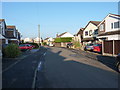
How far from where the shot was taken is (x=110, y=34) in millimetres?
27125

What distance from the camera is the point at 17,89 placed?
19.8 feet

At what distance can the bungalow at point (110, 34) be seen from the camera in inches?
784

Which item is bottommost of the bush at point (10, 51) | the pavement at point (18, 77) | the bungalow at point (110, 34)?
the pavement at point (18, 77)

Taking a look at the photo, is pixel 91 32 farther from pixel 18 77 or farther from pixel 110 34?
pixel 18 77

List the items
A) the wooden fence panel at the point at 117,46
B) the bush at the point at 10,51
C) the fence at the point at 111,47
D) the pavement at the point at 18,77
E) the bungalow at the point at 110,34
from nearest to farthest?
the pavement at the point at 18,77 → the bush at the point at 10,51 → the wooden fence panel at the point at 117,46 → the fence at the point at 111,47 → the bungalow at the point at 110,34

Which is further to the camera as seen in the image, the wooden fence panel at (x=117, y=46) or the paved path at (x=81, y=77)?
the wooden fence panel at (x=117, y=46)

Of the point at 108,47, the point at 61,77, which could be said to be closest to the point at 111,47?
the point at 108,47

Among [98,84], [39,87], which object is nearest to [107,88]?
[98,84]

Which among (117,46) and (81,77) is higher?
(117,46)

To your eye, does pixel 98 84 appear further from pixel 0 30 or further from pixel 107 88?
pixel 0 30

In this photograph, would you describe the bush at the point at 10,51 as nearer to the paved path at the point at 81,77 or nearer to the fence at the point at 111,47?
the paved path at the point at 81,77

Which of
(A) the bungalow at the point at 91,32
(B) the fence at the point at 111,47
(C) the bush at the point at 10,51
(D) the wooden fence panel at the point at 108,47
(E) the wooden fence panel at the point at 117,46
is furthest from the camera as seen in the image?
(A) the bungalow at the point at 91,32

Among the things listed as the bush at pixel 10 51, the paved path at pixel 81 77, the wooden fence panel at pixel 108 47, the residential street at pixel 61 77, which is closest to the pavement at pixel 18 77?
the residential street at pixel 61 77

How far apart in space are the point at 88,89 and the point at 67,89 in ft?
2.61
